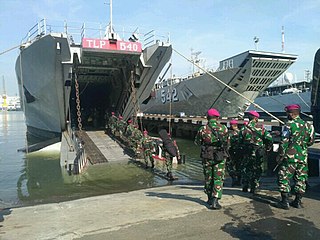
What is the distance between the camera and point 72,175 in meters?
10.0

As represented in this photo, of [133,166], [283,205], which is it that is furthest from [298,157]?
[133,166]

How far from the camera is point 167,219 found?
4.10 meters

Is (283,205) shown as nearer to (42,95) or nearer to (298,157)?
(298,157)

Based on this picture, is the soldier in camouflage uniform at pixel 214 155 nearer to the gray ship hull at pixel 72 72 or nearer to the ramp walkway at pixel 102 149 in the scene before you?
the ramp walkway at pixel 102 149

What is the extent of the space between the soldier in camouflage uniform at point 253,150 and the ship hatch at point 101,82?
383 inches

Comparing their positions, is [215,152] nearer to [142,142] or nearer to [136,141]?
[142,142]

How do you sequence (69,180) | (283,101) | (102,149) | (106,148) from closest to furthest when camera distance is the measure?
(69,180), (102,149), (106,148), (283,101)

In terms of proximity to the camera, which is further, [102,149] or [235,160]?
[102,149]

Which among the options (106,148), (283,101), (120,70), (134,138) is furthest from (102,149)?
(283,101)

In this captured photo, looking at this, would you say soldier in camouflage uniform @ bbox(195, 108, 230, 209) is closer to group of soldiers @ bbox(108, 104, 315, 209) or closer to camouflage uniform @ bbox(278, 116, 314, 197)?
group of soldiers @ bbox(108, 104, 315, 209)

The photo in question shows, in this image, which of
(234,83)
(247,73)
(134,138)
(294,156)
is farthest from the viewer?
(234,83)

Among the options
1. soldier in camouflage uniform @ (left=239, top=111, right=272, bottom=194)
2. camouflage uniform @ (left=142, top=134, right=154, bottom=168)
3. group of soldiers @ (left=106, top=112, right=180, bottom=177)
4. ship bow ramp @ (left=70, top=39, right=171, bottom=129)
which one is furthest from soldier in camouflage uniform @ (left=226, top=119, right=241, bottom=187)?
ship bow ramp @ (left=70, top=39, right=171, bottom=129)

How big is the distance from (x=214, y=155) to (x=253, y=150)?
1.14m

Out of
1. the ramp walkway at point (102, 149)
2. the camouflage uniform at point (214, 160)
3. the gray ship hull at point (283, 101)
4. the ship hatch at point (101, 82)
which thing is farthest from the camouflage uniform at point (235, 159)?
the gray ship hull at point (283, 101)
